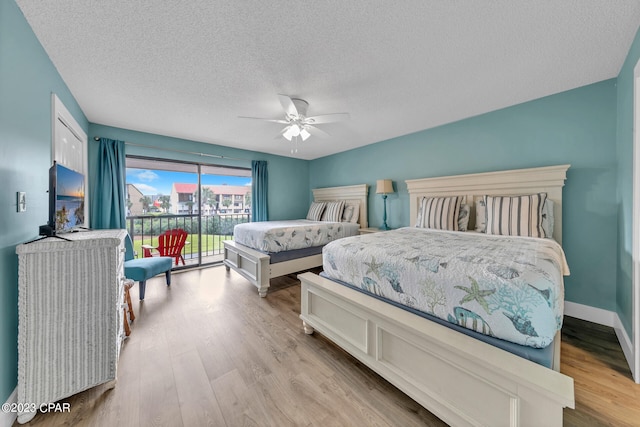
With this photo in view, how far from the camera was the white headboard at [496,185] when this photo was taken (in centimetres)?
247

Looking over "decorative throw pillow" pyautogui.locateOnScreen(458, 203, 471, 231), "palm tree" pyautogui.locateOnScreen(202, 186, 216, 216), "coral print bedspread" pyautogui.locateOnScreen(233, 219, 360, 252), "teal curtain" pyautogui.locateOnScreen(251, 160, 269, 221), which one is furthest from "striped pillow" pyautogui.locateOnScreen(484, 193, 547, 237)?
"palm tree" pyautogui.locateOnScreen(202, 186, 216, 216)

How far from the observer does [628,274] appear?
1.84 m

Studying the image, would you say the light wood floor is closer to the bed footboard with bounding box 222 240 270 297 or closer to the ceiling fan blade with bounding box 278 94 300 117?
the bed footboard with bounding box 222 240 270 297

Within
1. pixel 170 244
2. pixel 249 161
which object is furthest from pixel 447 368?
pixel 249 161

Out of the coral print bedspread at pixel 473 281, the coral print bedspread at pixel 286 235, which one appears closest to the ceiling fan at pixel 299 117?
the coral print bedspread at pixel 286 235

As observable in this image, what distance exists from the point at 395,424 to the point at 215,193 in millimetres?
5121

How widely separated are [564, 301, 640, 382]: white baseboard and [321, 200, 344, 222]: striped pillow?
335cm

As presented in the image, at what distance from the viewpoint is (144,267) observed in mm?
2779

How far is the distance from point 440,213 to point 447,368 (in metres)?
2.23

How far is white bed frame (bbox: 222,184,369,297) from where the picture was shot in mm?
3088

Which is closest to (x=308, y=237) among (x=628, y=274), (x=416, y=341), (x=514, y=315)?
(x=416, y=341)

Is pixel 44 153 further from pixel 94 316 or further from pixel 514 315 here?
pixel 514 315

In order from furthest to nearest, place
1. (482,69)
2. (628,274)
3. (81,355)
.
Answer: (482,69) → (628,274) → (81,355)

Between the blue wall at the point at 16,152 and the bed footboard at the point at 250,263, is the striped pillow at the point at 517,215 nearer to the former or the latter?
the bed footboard at the point at 250,263
